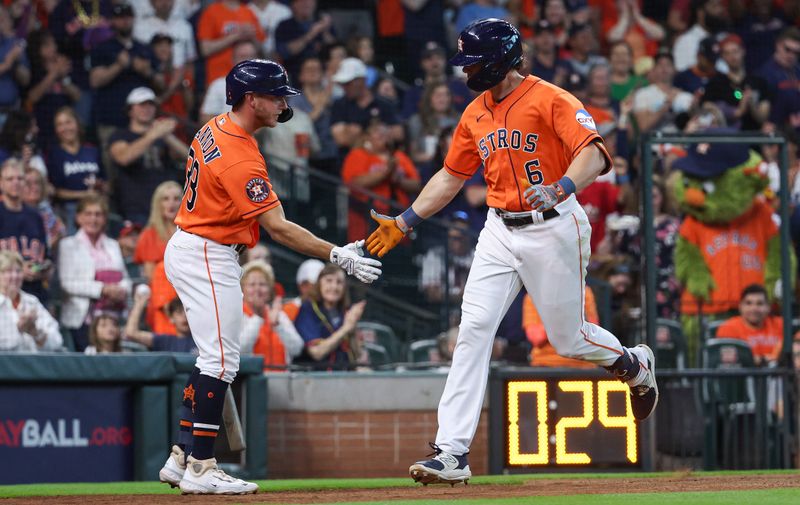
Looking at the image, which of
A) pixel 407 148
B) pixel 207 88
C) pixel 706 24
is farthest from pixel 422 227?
pixel 706 24

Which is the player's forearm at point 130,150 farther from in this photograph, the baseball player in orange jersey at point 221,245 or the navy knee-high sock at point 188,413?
the navy knee-high sock at point 188,413

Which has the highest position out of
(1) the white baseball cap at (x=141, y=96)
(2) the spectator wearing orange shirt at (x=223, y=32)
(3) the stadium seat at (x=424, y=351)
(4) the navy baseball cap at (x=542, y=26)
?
(4) the navy baseball cap at (x=542, y=26)

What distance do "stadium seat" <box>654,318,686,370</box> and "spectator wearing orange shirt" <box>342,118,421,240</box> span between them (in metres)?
2.82

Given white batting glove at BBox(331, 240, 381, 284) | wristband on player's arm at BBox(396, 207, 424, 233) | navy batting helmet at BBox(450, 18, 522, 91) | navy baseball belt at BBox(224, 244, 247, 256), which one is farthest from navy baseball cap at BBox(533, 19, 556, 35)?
white batting glove at BBox(331, 240, 381, 284)

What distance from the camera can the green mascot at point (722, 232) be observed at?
10914 mm

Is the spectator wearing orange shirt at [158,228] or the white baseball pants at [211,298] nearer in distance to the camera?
the white baseball pants at [211,298]

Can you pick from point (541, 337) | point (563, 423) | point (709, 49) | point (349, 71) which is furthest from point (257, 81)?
point (709, 49)

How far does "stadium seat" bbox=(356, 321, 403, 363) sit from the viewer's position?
11.1 m

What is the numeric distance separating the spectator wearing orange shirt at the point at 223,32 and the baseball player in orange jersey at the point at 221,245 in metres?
6.93

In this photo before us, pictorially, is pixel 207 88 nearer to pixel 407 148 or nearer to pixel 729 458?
pixel 407 148

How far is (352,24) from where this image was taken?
1566 cm

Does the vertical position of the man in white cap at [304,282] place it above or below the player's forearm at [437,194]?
below

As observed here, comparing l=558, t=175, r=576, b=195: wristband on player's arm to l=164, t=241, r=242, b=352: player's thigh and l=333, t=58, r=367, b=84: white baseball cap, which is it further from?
l=333, t=58, r=367, b=84: white baseball cap

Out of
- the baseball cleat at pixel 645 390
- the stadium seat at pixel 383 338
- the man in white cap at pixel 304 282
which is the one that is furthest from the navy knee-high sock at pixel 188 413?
the stadium seat at pixel 383 338
